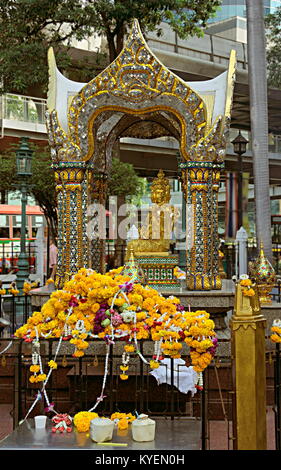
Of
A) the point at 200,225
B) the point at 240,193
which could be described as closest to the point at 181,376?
the point at 200,225

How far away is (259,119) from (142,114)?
500cm

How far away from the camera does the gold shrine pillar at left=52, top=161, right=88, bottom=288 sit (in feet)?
27.8

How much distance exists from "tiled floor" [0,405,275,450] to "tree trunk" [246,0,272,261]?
6061mm

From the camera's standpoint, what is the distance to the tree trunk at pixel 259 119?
12.6 metres

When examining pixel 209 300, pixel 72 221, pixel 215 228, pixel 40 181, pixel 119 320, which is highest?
pixel 40 181

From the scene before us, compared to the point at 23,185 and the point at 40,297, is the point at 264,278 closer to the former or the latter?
the point at 40,297

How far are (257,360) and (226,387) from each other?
3119 millimetres

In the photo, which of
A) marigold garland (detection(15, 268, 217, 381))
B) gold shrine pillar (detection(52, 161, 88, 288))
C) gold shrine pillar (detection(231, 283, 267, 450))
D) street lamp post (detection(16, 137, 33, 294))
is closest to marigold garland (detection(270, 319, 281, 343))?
marigold garland (detection(15, 268, 217, 381))

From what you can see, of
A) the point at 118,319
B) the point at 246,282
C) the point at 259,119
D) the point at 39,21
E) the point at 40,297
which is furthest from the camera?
the point at 39,21

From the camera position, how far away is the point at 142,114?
870 cm

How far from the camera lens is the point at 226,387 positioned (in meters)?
7.20

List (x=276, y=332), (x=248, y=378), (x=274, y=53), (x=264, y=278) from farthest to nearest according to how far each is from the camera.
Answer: (x=274, y=53) → (x=264, y=278) → (x=276, y=332) → (x=248, y=378)
